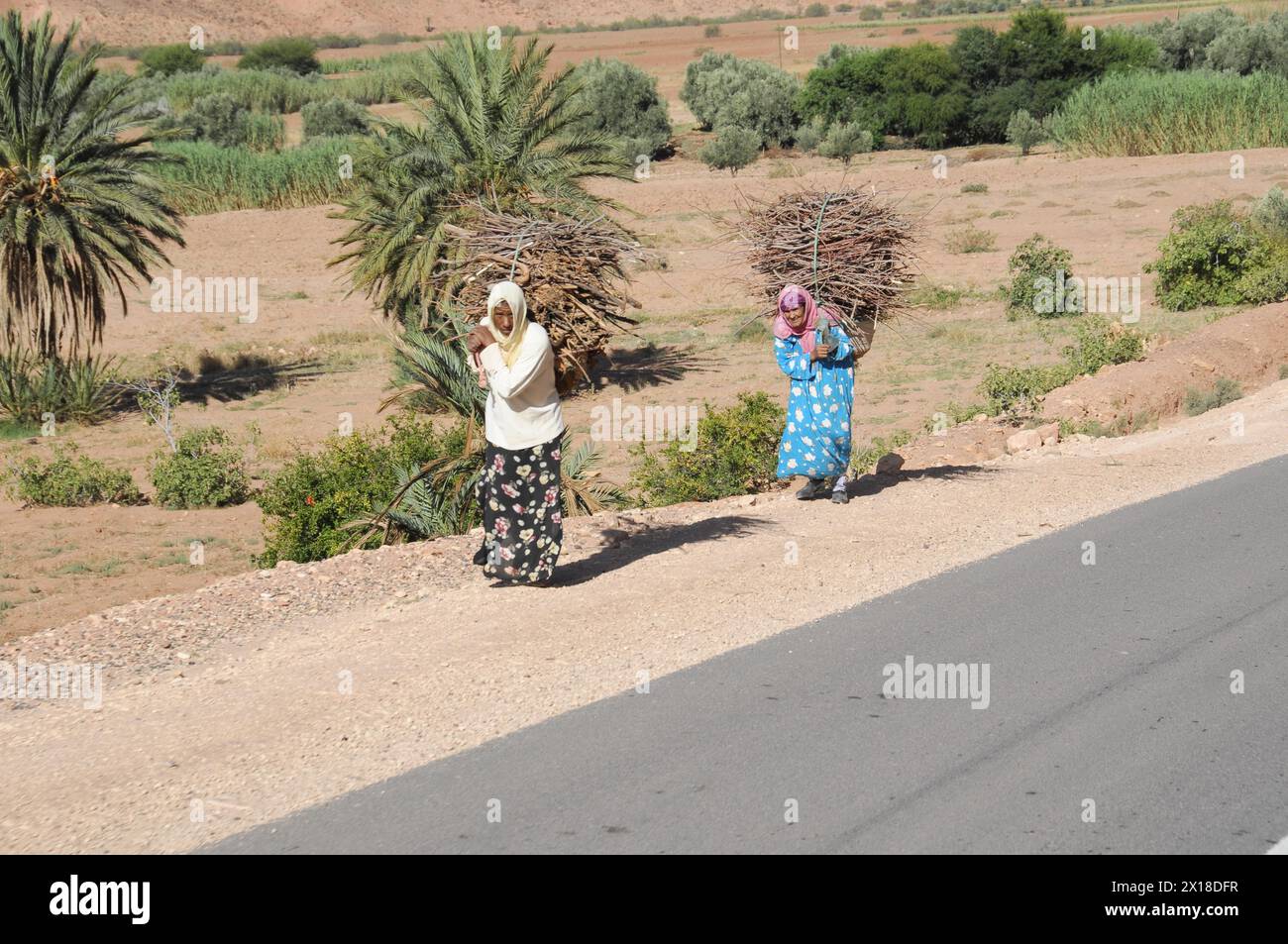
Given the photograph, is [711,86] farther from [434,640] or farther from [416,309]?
[434,640]

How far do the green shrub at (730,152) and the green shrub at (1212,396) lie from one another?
95.6ft

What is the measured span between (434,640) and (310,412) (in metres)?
13.3

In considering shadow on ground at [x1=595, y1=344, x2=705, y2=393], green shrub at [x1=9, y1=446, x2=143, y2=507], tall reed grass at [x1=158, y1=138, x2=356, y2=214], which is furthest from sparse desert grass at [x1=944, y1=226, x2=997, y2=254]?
green shrub at [x1=9, y1=446, x2=143, y2=507]

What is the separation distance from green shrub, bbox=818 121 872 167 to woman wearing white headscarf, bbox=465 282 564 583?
122 feet

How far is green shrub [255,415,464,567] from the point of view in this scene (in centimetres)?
1190

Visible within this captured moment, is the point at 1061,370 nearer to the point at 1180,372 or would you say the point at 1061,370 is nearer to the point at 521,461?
the point at 1180,372

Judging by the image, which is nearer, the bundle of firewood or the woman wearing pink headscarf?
the bundle of firewood

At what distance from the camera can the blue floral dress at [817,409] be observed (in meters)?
10.8

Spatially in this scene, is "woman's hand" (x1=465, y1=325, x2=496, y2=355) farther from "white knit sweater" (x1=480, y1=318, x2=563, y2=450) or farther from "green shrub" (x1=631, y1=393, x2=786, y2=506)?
"green shrub" (x1=631, y1=393, x2=786, y2=506)

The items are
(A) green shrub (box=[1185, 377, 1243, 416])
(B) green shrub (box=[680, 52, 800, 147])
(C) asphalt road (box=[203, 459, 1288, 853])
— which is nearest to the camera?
(C) asphalt road (box=[203, 459, 1288, 853])

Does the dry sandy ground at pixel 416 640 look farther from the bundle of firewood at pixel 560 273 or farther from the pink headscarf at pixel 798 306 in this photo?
the bundle of firewood at pixel 560 273

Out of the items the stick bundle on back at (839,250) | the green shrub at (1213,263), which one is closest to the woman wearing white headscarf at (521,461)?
the stick bundle on back at (839,250)

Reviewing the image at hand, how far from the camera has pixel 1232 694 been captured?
260 inches
